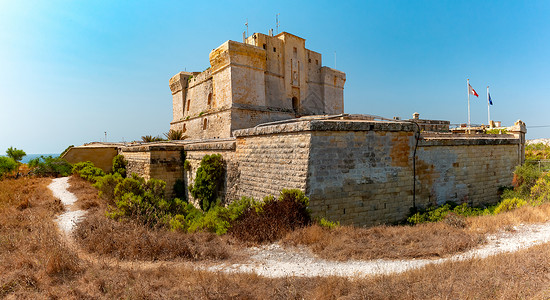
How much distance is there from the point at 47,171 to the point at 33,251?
14.2 meters

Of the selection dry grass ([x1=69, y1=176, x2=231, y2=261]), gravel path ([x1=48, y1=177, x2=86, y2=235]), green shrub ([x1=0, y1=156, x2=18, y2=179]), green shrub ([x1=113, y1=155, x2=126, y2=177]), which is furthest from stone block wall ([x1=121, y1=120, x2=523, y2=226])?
green shrub ([x1=0, y1=156, x2=18, y2=179])

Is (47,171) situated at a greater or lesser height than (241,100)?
lesser

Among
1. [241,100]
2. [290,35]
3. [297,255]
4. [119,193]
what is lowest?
[297,255]

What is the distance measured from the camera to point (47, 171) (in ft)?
52.7

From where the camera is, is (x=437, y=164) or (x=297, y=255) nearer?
(x=297, y=255)

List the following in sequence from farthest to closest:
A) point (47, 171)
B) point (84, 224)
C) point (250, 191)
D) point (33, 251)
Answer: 1. point (47, 171)
2. point (250, 191)
3. point (84, 224)
4. point (33, 251)

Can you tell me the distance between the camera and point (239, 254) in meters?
5.19

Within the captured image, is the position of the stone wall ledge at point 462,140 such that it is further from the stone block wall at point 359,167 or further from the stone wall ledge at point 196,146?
the stone wall ledge at point 196,146

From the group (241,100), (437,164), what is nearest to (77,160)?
(241,100)

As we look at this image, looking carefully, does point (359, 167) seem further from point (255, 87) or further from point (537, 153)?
point (537, 153)

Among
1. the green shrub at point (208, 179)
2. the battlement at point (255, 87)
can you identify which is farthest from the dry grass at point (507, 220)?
the battlement at point (255, 87)

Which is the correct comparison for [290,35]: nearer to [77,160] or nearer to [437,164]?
[437,164]

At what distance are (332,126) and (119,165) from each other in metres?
13.4

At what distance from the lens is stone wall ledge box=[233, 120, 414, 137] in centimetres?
665
